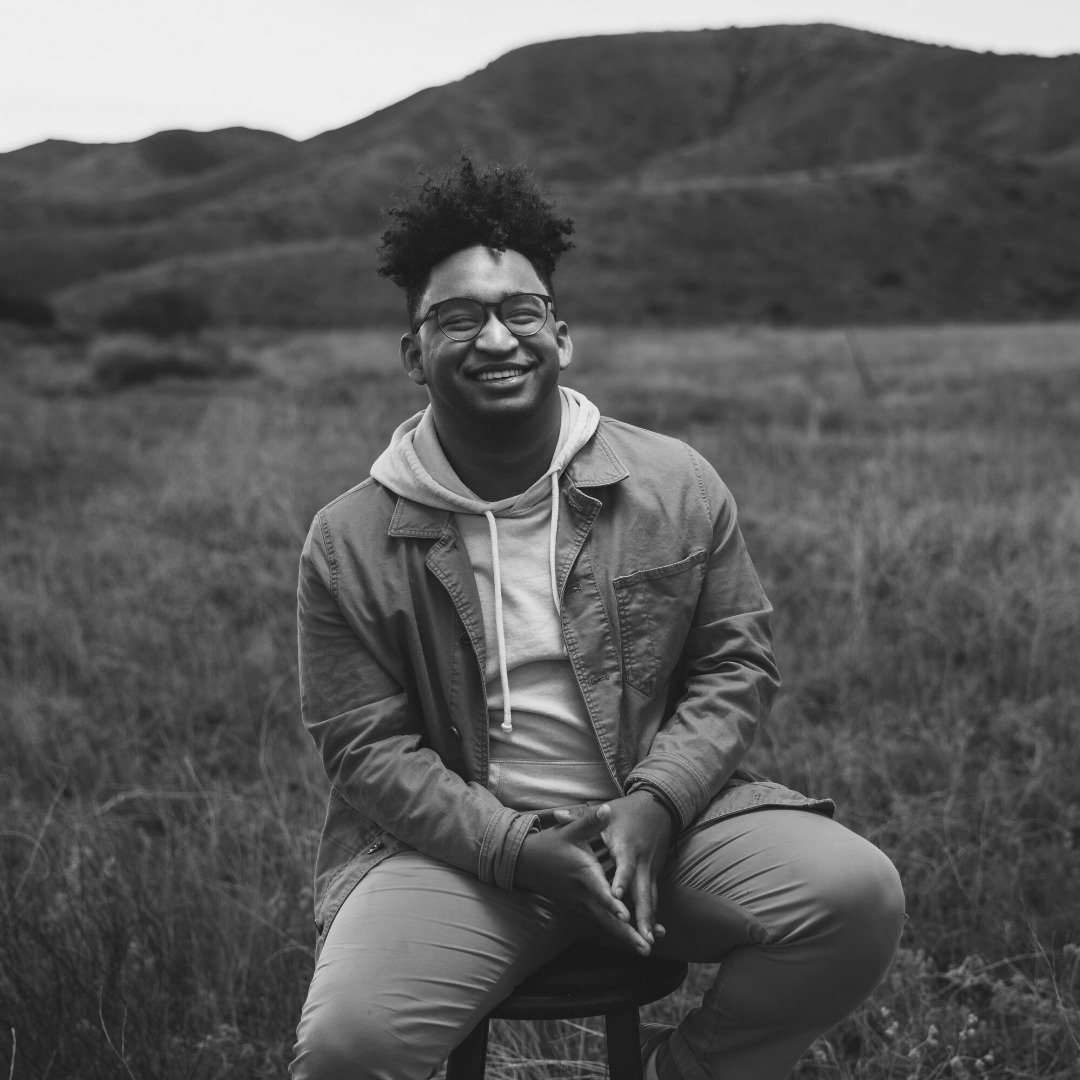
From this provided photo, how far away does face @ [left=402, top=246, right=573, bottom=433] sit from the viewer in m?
1.93

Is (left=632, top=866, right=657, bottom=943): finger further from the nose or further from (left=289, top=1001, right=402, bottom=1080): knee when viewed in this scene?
the nose

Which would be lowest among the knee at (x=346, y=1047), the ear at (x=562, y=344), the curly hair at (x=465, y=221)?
the knee at (x=346, y=1047)

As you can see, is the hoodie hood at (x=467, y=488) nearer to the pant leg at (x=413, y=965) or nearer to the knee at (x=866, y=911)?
the pant leg at (x=413, y=965)

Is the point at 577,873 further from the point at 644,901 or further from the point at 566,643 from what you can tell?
the point at 566,643

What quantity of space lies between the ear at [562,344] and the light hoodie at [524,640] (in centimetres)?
16

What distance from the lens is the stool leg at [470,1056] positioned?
1721mm

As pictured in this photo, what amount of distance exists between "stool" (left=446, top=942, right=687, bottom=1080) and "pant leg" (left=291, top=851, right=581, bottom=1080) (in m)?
0.04

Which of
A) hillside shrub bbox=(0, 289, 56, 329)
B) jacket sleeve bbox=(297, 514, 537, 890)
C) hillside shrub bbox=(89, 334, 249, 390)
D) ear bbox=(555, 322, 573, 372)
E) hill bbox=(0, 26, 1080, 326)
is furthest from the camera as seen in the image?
hill bbox=(0, 26, 1080, 326)

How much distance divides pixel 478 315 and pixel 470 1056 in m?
1.24

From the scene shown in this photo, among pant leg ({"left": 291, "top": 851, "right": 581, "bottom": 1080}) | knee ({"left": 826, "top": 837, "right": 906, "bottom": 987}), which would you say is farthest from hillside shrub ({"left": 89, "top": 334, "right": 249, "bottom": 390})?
knee ({"left": 826, "top": 837, "right": 906, "bottom": 987})

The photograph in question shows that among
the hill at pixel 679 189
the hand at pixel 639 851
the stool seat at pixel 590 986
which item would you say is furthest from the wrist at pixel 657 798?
the hill at pixel 679 189

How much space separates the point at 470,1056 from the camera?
1.72 metres

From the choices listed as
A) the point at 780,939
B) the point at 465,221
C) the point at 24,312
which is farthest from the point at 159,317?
the point at 780,939

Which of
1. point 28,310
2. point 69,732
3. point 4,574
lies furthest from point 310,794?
point 28,310
